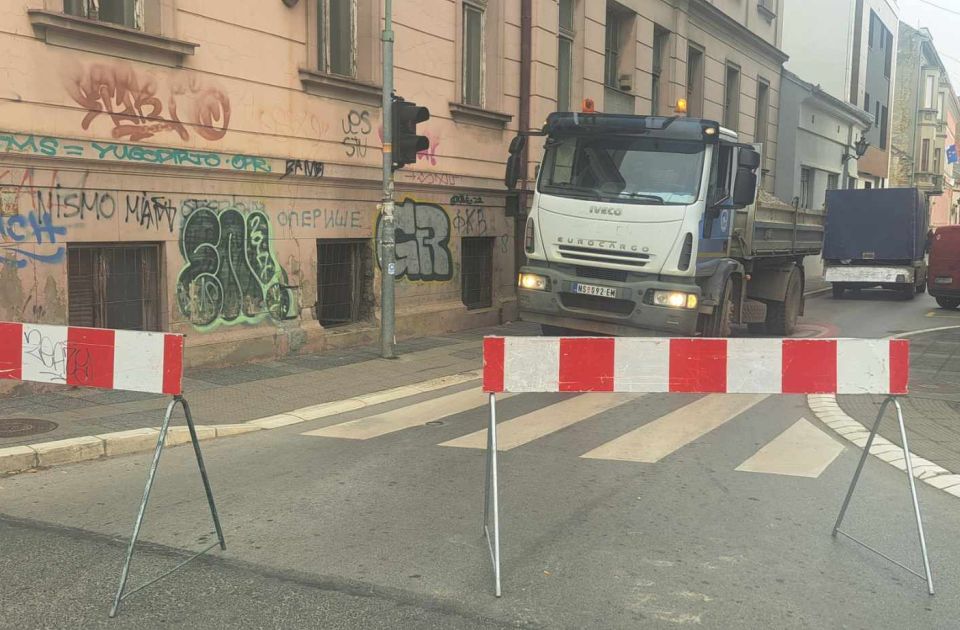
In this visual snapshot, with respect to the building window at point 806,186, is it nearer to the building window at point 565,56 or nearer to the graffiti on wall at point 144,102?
the building window at point 565,56

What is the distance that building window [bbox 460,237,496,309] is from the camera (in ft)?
50.8

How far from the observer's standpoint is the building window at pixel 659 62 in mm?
21969

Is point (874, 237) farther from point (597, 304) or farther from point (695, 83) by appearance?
point (597, 304)

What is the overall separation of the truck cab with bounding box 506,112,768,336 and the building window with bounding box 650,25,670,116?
11.6 meters

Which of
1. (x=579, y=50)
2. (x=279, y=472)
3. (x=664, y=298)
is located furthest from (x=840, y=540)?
(x=579, y=50)

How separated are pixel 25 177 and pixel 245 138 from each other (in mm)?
2969

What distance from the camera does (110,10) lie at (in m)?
9.37

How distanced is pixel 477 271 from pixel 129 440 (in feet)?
31.9

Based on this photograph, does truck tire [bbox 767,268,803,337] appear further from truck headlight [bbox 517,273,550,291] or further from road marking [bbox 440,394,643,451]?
road marking [bbox 440,394,643,451]

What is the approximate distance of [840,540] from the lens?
15.4 feet

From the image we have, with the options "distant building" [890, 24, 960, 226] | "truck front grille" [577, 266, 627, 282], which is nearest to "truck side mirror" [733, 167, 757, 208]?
"truck front grille" [577, 266, 627, 282]

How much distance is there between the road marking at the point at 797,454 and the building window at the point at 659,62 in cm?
1587

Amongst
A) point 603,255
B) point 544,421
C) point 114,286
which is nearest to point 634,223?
point 603,255

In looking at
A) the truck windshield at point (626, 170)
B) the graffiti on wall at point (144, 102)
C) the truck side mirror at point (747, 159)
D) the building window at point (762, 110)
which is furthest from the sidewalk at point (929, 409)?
the building window at point (762, 110)
